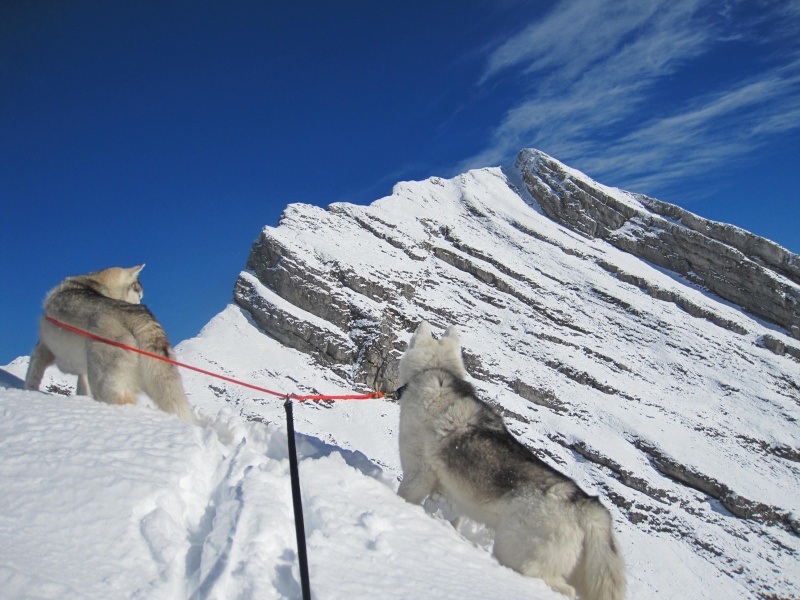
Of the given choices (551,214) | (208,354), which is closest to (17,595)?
(208,354)

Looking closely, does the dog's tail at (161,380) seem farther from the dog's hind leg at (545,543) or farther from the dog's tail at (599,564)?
the dog's tail at (599,564)

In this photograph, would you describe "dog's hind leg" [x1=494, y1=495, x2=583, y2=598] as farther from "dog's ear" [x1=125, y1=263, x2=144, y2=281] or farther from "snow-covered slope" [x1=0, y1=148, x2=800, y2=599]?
"dog's ear" [x1=125, y1=263, x2=144, y2=281]

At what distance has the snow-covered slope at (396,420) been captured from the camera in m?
3.86

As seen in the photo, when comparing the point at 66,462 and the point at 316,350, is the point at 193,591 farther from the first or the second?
the point at 316,350

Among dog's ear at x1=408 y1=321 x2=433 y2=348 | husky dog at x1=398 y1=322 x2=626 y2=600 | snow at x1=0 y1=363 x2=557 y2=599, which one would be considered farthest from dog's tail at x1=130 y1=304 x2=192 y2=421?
dog's ear at x1=408 y1=321 x2=433 y2=348

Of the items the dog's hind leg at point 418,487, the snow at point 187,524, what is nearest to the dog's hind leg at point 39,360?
the snow at point 187,524

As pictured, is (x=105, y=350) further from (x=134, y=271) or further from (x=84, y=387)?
Answer: (x=134, y=271)

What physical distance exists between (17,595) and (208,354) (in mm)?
71474

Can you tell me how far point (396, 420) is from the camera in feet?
207

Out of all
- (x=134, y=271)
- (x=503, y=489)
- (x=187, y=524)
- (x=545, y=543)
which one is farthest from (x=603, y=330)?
(x=187, y=524)

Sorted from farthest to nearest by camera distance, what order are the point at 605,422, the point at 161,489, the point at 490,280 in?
the point at 490,280, the point at 605,422, the point at 161,489

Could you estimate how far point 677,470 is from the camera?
231 feet

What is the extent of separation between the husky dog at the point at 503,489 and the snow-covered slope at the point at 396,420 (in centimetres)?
40

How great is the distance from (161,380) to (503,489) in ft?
14.5
